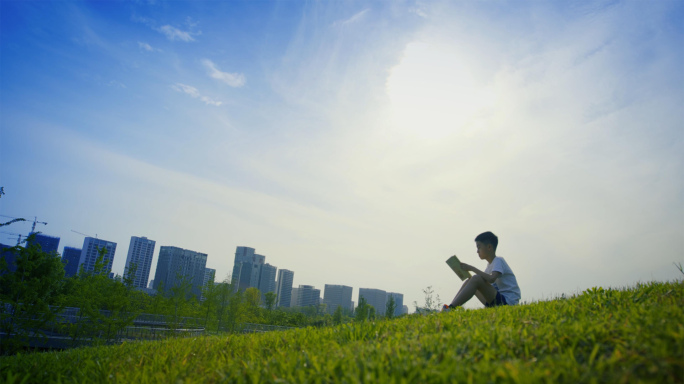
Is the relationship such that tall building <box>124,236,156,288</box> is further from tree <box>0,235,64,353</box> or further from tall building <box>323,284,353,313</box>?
tree <box>0,235,64,353</box>

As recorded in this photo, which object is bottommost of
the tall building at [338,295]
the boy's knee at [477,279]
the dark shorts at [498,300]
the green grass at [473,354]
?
the tall building at [338,295]

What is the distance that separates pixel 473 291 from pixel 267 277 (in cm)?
12308

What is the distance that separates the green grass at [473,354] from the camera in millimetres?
2033

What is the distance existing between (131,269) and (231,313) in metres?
8.27

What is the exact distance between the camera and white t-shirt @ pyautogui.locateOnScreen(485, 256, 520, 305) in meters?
6.26

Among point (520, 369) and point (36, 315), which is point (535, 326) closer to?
point (520, 369)

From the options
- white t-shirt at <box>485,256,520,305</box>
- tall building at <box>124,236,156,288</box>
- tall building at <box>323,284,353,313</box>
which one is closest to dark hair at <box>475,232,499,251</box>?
white t-shirt at <box>485,256,520,305</box>

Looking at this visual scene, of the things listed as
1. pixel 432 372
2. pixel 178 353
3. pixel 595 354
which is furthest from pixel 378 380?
pixel 178 353

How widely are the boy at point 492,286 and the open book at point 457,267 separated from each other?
13cm

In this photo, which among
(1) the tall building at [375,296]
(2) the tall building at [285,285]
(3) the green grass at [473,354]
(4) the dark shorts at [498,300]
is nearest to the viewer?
(3) the green grass at [473,354]

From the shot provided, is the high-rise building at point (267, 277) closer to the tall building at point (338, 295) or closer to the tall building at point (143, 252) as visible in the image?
the tall building at point (338, 295)

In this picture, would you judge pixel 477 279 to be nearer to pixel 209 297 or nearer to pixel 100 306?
pixel 100 306

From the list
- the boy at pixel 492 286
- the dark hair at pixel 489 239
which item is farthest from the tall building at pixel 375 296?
the boy at pixel 492 286

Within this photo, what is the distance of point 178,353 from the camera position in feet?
13.6
